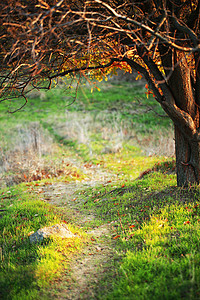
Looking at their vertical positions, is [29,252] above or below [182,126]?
below

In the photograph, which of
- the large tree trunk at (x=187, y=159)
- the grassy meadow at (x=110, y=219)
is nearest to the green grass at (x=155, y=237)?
the grassy meadow at (x=110, y=219)

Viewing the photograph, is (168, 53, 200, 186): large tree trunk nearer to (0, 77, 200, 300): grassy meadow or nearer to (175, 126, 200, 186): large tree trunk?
(175, 126, 200, 186): large tree trunk

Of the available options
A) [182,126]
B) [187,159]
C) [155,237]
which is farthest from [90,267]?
[182,126]

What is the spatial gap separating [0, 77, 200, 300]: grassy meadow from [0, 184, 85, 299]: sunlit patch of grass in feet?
0.05

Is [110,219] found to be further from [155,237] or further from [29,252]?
[29,252]

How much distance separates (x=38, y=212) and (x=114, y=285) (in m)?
2.77

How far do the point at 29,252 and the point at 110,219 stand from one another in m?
1.77

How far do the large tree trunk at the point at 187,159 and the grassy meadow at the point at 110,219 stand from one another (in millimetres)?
218

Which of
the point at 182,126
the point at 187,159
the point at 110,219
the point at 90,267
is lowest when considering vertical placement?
the point at 90,267

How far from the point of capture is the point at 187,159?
5105 millimetres

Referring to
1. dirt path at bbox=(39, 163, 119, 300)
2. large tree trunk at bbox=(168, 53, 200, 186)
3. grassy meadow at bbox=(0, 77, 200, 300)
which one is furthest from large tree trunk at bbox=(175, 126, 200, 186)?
dirt path at bbox=(39, 163, 119, 300)

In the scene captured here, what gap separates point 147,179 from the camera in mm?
6609

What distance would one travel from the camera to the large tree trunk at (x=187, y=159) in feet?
16.4

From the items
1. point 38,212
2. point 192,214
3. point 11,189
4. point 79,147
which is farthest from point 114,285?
point 79,147
